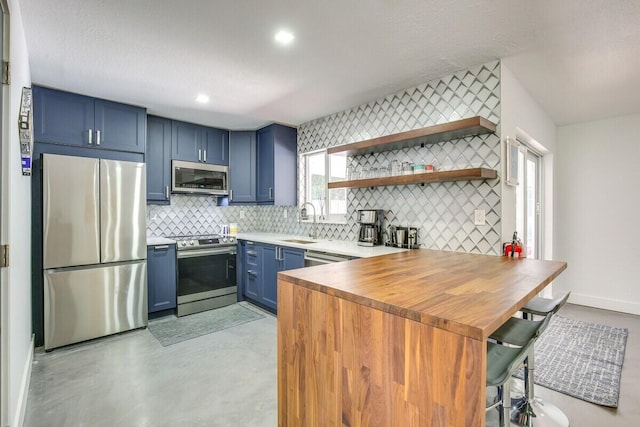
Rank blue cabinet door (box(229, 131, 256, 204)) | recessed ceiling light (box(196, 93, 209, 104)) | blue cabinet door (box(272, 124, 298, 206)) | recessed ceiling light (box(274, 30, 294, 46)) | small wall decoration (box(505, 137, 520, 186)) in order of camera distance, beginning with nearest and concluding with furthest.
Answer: recessed ceiling light (box(274, 30, 294, 46)) < small wall decoration (box(505, 137, 520, 186)) < recessed ceiling light (box(196, 93, 209, 104)) < blue cabinet door (box(272, 124, 298, 206)) < blue cabinet door (box(229, 131, 256, 204))

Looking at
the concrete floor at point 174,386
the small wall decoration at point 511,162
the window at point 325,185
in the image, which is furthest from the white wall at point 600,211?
the window at point 325,185

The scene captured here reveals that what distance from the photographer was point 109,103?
3.25m

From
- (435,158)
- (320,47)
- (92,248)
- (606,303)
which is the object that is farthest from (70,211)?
(606,303)

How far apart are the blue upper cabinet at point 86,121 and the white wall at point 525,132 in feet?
11.8

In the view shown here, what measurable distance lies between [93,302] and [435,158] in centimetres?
352

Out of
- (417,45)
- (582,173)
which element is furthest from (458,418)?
(582,173)

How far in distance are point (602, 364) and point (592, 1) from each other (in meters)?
2.68

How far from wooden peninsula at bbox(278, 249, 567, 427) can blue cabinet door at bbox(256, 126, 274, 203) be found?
263 centimetres

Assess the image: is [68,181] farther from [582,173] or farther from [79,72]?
Result: [582,173]

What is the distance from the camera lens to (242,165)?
453 cm

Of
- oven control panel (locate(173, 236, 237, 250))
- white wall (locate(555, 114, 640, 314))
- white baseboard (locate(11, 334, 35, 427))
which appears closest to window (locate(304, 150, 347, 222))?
oven control panel (locate(173, 236, 237, 250))

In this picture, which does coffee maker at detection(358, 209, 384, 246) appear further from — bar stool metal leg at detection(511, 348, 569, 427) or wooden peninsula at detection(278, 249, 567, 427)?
bar stool metal leg at detection(511, 348, 569, 427)

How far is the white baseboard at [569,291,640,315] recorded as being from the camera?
3.80 meters

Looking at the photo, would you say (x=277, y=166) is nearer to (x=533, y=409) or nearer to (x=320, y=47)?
(x=320, y=47)
